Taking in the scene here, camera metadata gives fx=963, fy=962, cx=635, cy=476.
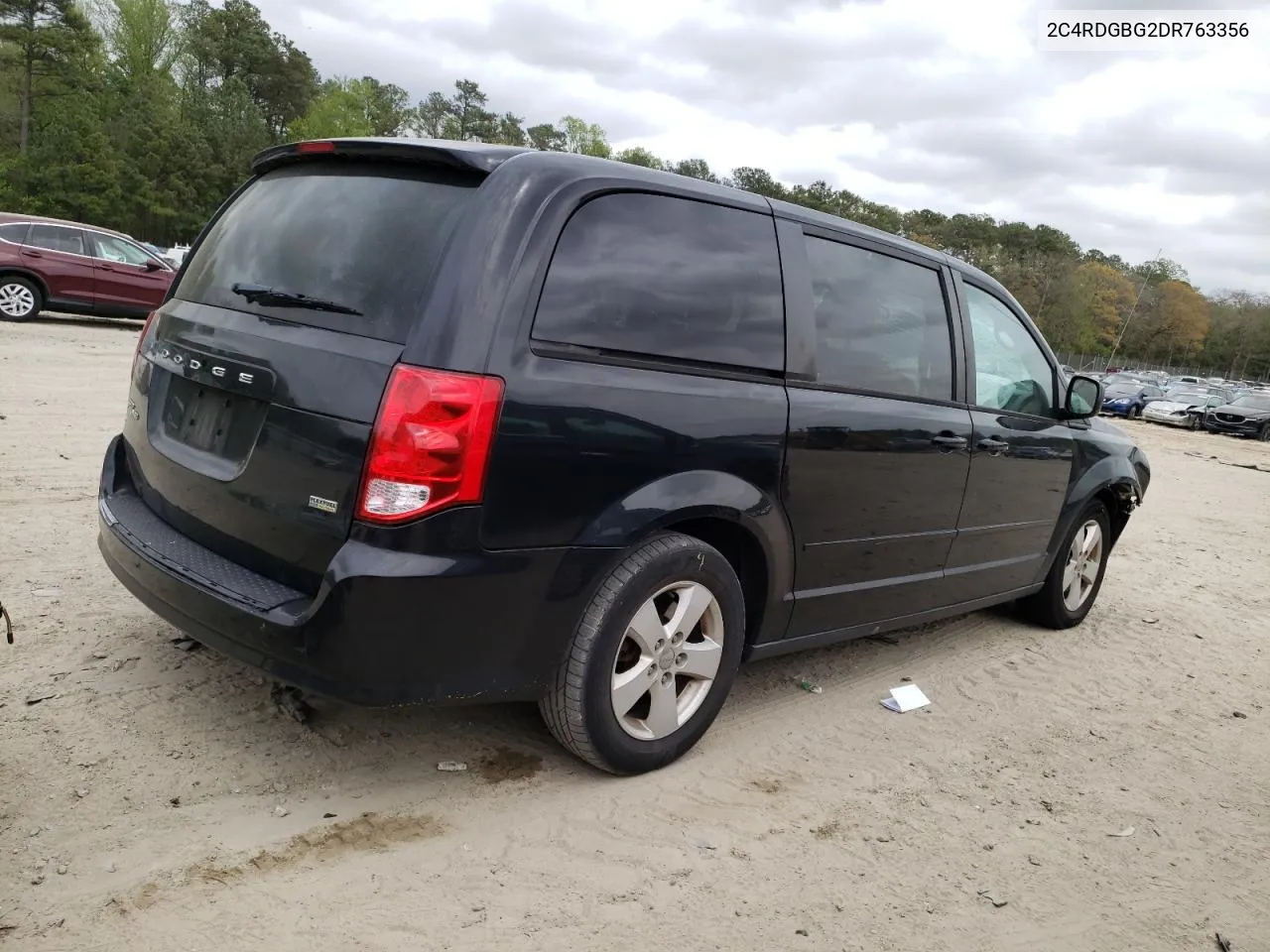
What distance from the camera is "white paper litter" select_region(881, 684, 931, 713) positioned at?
4043 mm

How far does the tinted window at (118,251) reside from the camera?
14766mm

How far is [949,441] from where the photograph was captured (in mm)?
4020

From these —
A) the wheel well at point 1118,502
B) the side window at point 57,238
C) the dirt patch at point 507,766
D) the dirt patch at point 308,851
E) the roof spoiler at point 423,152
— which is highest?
the roof spoiler at point 423,152

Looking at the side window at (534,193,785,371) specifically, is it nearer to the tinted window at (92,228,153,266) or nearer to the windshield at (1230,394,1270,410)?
the tinted window at (92,228,153,266)

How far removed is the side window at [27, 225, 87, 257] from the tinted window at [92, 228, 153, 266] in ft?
0.80

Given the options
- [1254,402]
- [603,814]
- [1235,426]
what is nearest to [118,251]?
[603,814]

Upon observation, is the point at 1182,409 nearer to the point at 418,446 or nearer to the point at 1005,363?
the point at 1005,363

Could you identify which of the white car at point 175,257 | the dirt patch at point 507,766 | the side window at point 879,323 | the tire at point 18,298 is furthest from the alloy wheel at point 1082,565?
the tire at point 18,298

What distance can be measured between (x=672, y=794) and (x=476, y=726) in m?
0.74

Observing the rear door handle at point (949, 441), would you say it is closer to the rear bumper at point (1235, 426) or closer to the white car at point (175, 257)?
the white car at point (175, 257)

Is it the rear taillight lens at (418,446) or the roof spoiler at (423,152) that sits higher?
the roof spoiler at (423,152)

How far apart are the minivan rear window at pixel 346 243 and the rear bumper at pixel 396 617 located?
630mm

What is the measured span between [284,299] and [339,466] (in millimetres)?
642

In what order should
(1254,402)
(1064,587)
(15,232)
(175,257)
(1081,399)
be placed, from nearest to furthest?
(1081,399) → (1064,587) → (15,232) → (175,257) → (1254,402)
